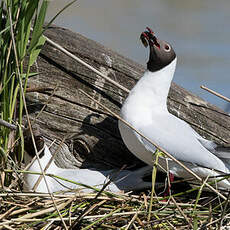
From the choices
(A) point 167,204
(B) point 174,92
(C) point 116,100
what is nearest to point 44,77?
(C) point 116,100

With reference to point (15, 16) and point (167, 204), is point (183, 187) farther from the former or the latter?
point (15, 16)

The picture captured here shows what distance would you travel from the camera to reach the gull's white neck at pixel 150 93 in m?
2.90

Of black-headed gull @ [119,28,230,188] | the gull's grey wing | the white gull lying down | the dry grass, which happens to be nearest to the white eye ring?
black-headed gull @ [119,28,230,188]

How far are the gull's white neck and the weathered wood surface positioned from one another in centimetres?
40

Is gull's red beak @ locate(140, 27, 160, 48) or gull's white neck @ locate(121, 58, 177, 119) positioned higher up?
gull's red beak @ locate(140, 27, 160, 48)

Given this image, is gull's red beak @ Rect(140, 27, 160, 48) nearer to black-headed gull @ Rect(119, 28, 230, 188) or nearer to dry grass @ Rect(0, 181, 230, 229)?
black-headed gull @ Rect(119, 28, 230, 188)

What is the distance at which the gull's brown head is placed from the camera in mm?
2990

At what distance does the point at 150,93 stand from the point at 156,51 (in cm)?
27

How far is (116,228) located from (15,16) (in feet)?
4.53

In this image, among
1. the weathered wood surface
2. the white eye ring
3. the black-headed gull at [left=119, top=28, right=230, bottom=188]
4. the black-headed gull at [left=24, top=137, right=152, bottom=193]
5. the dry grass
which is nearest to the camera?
the dry grass

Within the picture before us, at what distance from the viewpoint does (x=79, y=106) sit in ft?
10.8

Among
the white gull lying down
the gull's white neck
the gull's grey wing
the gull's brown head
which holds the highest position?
the gull's brown head

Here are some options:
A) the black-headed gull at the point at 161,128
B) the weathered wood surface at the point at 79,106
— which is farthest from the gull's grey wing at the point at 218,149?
the weathered wood surface at the point at 79,106

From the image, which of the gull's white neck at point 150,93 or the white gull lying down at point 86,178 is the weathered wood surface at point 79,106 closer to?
the white gull lying down at point 86,178
